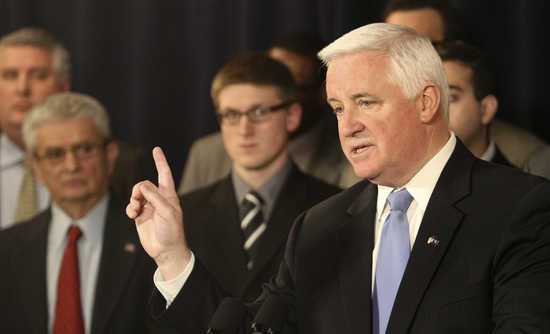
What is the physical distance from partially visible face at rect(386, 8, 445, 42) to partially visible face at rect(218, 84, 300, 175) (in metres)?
0.45

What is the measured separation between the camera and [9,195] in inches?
168

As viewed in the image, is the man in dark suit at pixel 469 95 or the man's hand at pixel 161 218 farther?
the man in dark suit at pixel 469 95

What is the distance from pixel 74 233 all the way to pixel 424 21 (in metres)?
1.33

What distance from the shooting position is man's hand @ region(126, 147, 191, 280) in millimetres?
2244

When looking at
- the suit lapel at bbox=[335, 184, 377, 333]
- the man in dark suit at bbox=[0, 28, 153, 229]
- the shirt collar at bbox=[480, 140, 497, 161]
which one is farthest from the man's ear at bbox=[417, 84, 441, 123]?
the man in dark suit at bbox=[0, 28, 153, 229]

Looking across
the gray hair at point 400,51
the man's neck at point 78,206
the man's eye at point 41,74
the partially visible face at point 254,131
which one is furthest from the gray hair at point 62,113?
the gray hair at point 400,51

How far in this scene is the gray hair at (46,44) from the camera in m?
4.45

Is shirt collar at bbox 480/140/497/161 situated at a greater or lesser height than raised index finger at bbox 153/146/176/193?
lesser

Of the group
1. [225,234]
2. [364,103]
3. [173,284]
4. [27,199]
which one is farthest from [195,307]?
[27,199]

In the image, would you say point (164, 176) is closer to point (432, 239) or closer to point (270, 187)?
point (432, 239)

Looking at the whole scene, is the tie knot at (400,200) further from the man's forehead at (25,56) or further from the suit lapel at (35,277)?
the man's forehead at (25,56)

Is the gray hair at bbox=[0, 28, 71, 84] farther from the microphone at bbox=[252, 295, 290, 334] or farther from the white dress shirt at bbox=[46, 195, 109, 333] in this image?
the microphone at bbox=[252, 295, 290, 334]

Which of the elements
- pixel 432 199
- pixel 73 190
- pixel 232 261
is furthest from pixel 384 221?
pixel 73 190

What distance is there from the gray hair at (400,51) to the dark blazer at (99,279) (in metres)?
1.34
